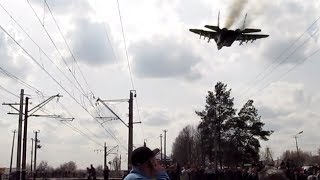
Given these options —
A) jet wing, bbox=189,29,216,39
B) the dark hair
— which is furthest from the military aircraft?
the dark hair

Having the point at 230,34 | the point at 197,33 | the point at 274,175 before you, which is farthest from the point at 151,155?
the point at 197,33

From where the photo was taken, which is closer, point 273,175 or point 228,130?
point 273,175

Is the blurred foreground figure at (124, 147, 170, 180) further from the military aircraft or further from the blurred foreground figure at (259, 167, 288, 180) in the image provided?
the military aircraft

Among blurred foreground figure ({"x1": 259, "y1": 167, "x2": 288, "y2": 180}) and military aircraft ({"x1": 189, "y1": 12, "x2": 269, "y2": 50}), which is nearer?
blurred foreground figure ({"x1": 259, "y1": 167, "x2": 288, "y2": 180})

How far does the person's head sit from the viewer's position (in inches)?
195

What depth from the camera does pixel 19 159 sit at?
1762 inches

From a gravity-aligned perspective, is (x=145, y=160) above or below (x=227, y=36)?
below

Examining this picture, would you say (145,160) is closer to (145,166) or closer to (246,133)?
(145,166)

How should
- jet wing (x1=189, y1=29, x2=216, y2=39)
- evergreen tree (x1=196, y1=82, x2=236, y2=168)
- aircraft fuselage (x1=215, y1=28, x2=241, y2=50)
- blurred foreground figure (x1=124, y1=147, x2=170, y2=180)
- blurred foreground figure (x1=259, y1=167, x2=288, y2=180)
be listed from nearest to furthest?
1. blurred foreground figure (x1=259, y1=167, x2=288, y2=180)
2. blurred foreground figure (x1=124, y1=147, x2=170, y2=180)
3. aircraft fuselage (x1=215, y1=28, x2=241, y2=50)
4. jet wing (x1=189, y1=29, x2=216, y2=39)
5. evergreen tree (x1=196, y1=82, x2=236, y2=168)

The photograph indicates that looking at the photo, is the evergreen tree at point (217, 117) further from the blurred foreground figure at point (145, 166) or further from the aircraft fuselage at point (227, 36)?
the blurred foreground figure at point (145, 166)

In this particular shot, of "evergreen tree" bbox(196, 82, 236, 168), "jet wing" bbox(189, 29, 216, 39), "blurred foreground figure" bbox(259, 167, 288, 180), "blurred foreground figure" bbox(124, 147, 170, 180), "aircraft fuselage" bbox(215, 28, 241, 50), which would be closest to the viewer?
"blurred foreground figure" bbox(259, 167, 288, 180)

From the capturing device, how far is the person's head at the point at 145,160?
496 cm

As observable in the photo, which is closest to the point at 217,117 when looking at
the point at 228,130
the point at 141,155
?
the point at 228,130

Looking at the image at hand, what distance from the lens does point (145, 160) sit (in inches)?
197
